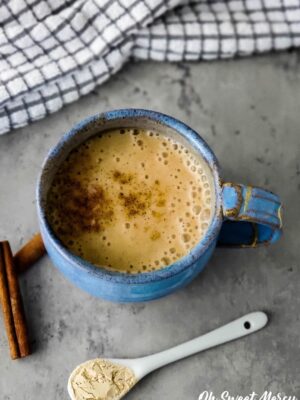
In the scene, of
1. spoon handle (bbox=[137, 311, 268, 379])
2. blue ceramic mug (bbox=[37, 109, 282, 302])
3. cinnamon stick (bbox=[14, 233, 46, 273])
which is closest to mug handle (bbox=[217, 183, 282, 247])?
blue ceramic mug (bbox=[37, 109, 282, 302])

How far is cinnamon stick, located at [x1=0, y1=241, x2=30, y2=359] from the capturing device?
978 millimetres

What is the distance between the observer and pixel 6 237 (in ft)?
3.43

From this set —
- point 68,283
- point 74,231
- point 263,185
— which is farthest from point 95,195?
point 263,185

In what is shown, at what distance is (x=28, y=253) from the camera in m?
1.01

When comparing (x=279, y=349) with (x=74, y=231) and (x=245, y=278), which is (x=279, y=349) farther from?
(x=74, y=231)

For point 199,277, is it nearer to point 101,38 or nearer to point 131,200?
point 131,200

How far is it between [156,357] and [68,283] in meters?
0.16

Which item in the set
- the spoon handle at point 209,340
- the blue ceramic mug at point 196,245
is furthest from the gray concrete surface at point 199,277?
the blue ceramic mug at point 196,245

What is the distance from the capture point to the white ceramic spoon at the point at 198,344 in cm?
98

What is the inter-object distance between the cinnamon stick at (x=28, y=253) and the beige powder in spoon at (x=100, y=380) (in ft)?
0.51

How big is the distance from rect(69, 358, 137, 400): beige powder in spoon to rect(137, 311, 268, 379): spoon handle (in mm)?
23

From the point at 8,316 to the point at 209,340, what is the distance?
27 centimetres

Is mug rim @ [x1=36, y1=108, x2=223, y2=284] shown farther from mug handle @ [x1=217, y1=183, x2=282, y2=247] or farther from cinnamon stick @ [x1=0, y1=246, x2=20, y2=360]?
cinnamon stick @ [x1=0, y1=246, x2=20, y2=360]

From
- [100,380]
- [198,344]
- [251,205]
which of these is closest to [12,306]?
[100,380]
